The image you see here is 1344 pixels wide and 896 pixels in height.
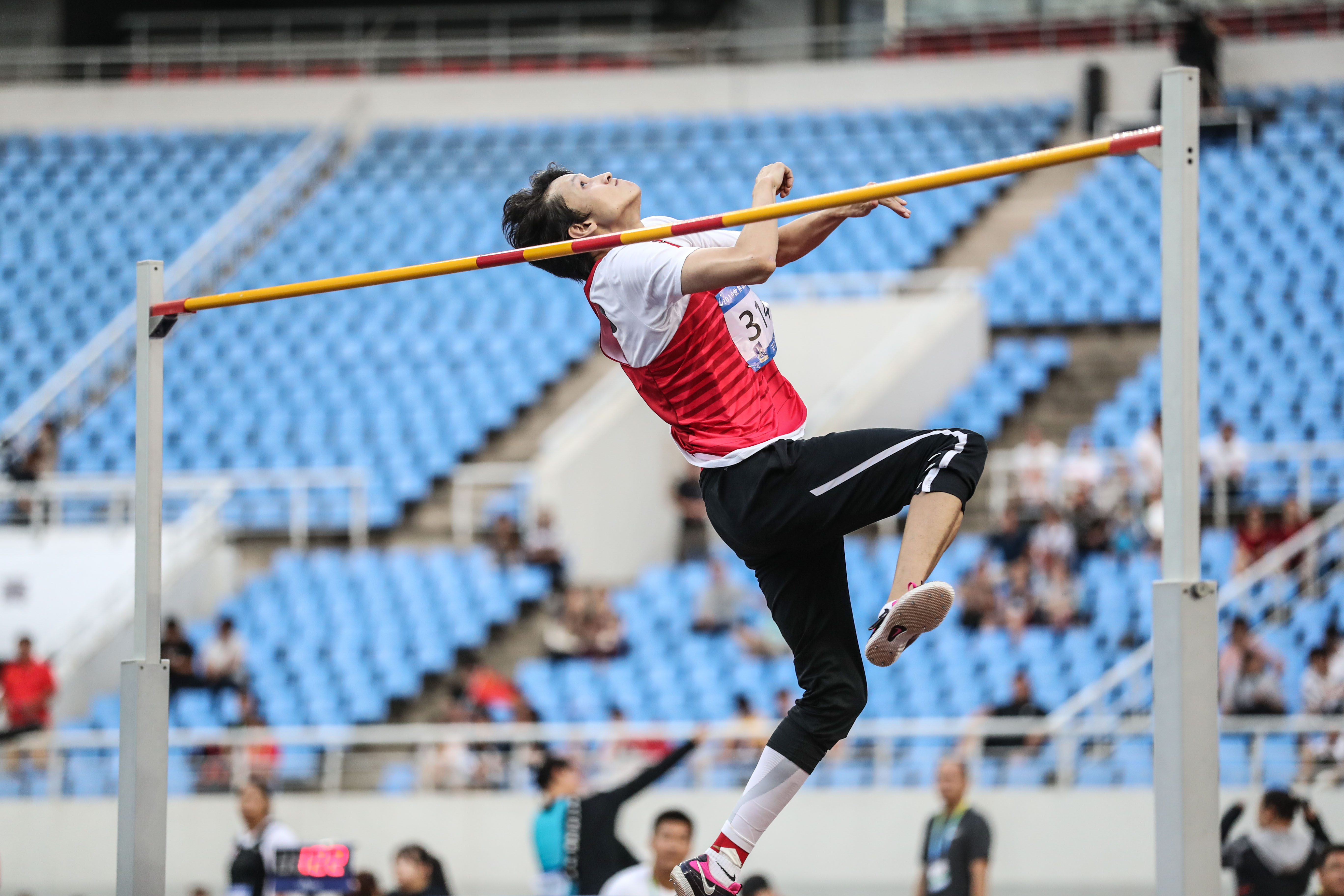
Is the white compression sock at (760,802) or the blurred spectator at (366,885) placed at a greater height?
the white compression sock at (760,802)

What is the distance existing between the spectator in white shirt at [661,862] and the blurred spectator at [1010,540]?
233 inches

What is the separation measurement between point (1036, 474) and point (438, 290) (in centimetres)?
730

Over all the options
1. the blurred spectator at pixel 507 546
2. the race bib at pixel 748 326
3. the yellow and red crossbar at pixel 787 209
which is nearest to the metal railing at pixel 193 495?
the blurred spectator at pixel 507 546

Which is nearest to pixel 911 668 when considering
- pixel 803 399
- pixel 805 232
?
pixel 803 399

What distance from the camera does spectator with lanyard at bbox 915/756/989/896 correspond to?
274 inches

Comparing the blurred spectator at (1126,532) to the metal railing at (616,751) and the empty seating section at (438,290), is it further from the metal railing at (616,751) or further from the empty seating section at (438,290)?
the empty seating section at (438,290)

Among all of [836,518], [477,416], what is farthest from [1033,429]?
[836,518]

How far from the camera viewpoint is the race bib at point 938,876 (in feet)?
23.2

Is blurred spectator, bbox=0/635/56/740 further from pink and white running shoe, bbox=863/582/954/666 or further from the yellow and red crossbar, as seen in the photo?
pink and white running shoe, bbox=863/582/954/666

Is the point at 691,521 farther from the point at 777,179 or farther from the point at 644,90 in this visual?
the point at 777,179

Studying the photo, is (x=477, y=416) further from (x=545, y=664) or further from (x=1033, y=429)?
(x=1033, y=429)

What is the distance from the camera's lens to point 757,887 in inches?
273

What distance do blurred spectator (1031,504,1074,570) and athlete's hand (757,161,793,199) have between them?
311 inches

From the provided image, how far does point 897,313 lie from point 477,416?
4.12 meters
